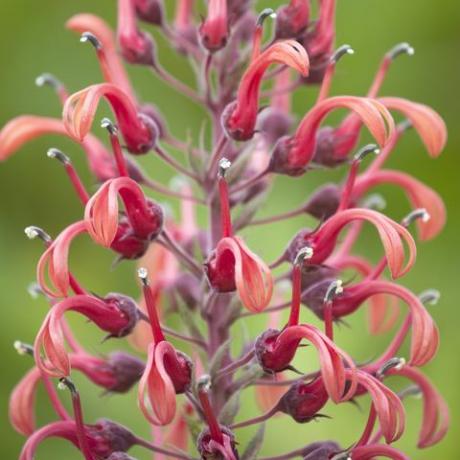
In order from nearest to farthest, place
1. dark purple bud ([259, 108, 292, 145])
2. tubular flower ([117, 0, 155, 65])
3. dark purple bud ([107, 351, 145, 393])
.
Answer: dark purple bud ([107, 351, 145, 393]), tubular flower ([117, 0, 155, 65]), dark purple bud ([259, 108, 292, 145])

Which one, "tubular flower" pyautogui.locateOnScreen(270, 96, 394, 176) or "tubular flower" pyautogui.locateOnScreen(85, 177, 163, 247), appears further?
"tubular flower" pyautogui.locateOnScreen(270, 96, 394, 176)

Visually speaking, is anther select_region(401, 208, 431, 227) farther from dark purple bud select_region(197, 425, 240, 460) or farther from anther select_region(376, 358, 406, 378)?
dark purple bud select_region(197, 425, 240, 460)

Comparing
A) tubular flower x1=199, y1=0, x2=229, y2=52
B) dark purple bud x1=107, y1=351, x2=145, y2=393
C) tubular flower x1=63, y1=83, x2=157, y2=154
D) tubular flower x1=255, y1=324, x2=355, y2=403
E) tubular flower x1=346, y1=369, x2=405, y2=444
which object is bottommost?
dark purple bud x1=107, y1=351, x2=145, y2=393

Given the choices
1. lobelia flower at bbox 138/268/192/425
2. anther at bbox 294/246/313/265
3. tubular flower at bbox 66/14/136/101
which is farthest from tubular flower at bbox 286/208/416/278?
tubular flower at bbox 66/14/136/101

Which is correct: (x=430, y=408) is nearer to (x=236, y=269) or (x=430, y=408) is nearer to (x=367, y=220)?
(x=367, y=220)

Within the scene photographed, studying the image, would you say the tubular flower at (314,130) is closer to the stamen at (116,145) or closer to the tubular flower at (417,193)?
the tubular flower at (417,193)

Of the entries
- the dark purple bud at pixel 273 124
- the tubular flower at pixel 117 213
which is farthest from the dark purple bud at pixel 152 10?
the tubular flower at pixel 117 213

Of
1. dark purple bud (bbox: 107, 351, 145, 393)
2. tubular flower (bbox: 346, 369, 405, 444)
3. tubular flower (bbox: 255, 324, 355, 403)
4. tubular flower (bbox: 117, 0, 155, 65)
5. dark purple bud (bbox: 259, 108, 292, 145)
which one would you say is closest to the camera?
tubular flower (bbox: 255, 324, 355, 403)

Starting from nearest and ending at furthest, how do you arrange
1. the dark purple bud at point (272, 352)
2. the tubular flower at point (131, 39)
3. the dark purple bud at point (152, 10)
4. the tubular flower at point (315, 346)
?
the tubular flower at point (315, 346) → the dark purple bud at point (272, 352) → the tubular flower at point (131, 39) → the dark purple bud at point (152, 10)
